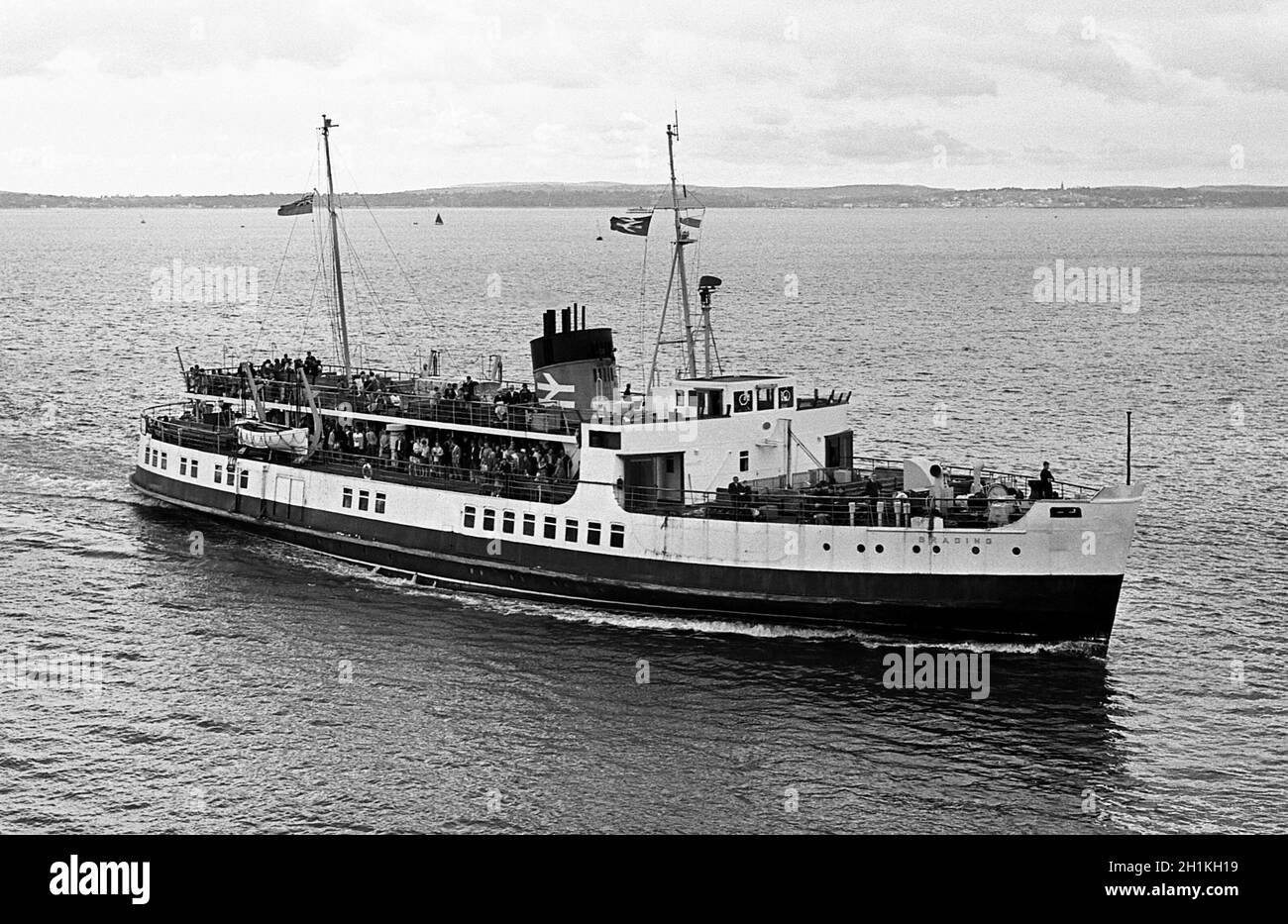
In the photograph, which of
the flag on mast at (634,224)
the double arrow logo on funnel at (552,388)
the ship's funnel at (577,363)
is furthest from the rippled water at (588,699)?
the flag on mast at (634,224)

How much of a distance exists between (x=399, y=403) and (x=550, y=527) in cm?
1138

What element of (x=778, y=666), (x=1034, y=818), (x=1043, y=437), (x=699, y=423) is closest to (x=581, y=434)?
(x=699, y=423)

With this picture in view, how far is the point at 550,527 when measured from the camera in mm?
49156

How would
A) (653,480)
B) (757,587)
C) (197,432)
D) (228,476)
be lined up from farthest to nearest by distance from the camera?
(197,432) < (228,476) < (653,480) < (757,587)

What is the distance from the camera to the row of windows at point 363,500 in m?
53.7

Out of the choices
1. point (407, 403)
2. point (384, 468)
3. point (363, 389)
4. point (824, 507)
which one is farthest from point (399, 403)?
point (824, 507)

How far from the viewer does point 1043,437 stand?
7375 cm

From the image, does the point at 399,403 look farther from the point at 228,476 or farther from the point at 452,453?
the point at 228,476

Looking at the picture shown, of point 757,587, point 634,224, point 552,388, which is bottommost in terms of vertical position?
point 757,587

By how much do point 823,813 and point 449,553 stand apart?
21149mm

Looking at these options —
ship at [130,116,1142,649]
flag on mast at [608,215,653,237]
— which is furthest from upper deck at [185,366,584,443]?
flag on mast at [608,215,653,237]

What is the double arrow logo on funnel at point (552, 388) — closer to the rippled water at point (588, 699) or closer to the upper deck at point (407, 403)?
the upper deck at point (407, 403)

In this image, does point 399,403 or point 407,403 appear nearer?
point 407,403
